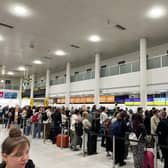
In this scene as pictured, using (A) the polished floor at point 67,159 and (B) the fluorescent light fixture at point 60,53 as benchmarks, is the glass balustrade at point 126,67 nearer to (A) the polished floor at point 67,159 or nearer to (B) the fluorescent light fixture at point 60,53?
(B) the fluorescent light fixture at point 60,53

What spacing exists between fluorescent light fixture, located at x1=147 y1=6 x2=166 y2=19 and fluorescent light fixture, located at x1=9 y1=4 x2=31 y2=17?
5.35 meters

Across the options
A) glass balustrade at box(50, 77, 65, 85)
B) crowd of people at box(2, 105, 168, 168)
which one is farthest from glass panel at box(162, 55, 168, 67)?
glass balustrade at box(50, 77, 65, 85)

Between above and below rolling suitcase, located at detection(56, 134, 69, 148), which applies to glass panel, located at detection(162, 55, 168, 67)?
above

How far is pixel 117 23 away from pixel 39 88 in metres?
16.2

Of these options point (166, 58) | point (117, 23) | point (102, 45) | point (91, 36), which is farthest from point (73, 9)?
point (166, 58)

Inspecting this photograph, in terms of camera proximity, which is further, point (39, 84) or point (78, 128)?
point (39, 84)

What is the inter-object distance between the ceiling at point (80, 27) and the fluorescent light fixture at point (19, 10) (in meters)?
0.22

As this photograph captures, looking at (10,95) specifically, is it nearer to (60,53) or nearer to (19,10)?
(60,53)

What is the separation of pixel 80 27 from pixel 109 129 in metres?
5.62

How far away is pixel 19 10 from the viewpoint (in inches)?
329

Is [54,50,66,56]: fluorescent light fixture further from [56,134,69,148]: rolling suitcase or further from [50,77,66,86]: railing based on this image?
[56,134,69,148]: rolling suitcase

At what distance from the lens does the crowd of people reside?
5012mm

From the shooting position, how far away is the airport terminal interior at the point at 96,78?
582 cm

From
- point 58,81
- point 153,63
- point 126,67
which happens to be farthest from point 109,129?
point 58,81
